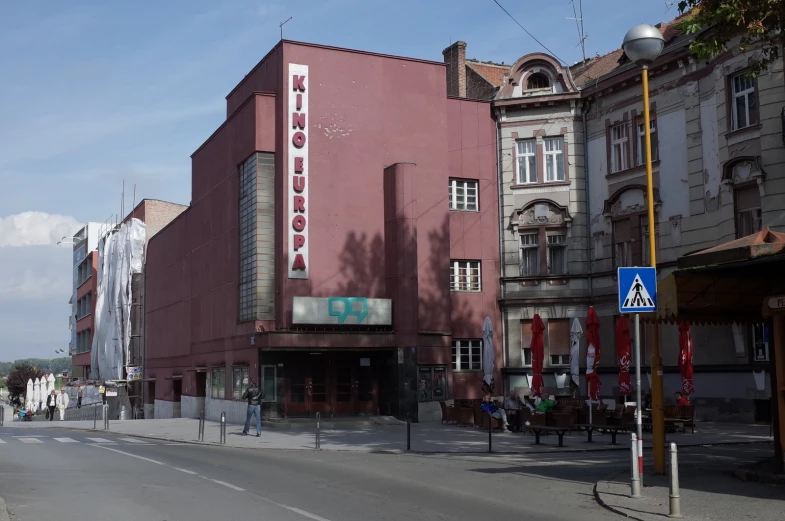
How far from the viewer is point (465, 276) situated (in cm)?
3775

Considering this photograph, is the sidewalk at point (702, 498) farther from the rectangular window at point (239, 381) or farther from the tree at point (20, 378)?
the tree at point (20, 378)

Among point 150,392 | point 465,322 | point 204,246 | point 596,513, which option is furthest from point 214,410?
point 596,513

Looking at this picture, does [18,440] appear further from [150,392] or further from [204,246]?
[150,392]

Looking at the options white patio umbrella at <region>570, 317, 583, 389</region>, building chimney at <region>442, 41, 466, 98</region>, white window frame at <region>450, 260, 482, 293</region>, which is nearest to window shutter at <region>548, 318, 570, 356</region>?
white window frame at <region>450, 260, 482, 293</region>

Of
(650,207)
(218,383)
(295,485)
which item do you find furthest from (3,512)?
(218,383)

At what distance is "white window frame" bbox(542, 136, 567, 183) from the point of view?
3709 centimetres

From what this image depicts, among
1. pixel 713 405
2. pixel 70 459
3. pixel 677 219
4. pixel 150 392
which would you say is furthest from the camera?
pixel 150 392

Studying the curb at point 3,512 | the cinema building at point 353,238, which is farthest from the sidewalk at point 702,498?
the cinema building at point 353,238

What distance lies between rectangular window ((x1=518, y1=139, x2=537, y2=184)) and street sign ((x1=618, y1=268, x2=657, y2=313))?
23932 millimetres

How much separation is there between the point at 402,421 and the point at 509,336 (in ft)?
22.6

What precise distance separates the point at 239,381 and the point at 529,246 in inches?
520

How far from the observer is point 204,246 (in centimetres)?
4228

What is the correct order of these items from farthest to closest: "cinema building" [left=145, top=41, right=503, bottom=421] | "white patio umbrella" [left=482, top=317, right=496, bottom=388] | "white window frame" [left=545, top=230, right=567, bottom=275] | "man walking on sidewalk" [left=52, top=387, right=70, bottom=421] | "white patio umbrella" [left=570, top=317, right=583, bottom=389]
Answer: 1. "man walking on sidewalk" [left=52, top=387, right=70, bottom=421]
2. "white window frame" [left=545, top=230, right=567, bottom=275]
3. "cinema building" [left=145, top=41, right=503, bottom=421]
4. "white patio umbrella" [left=482, top=317, right=496, bottom=388]
5. "white patio umbrella" [left=570, top=317, right=583, bottom=389]

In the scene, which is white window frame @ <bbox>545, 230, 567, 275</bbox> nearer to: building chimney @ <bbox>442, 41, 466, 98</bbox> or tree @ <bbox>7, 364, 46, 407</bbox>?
building chimney @ <bbox>442, 41, 466, 98</bbox>
